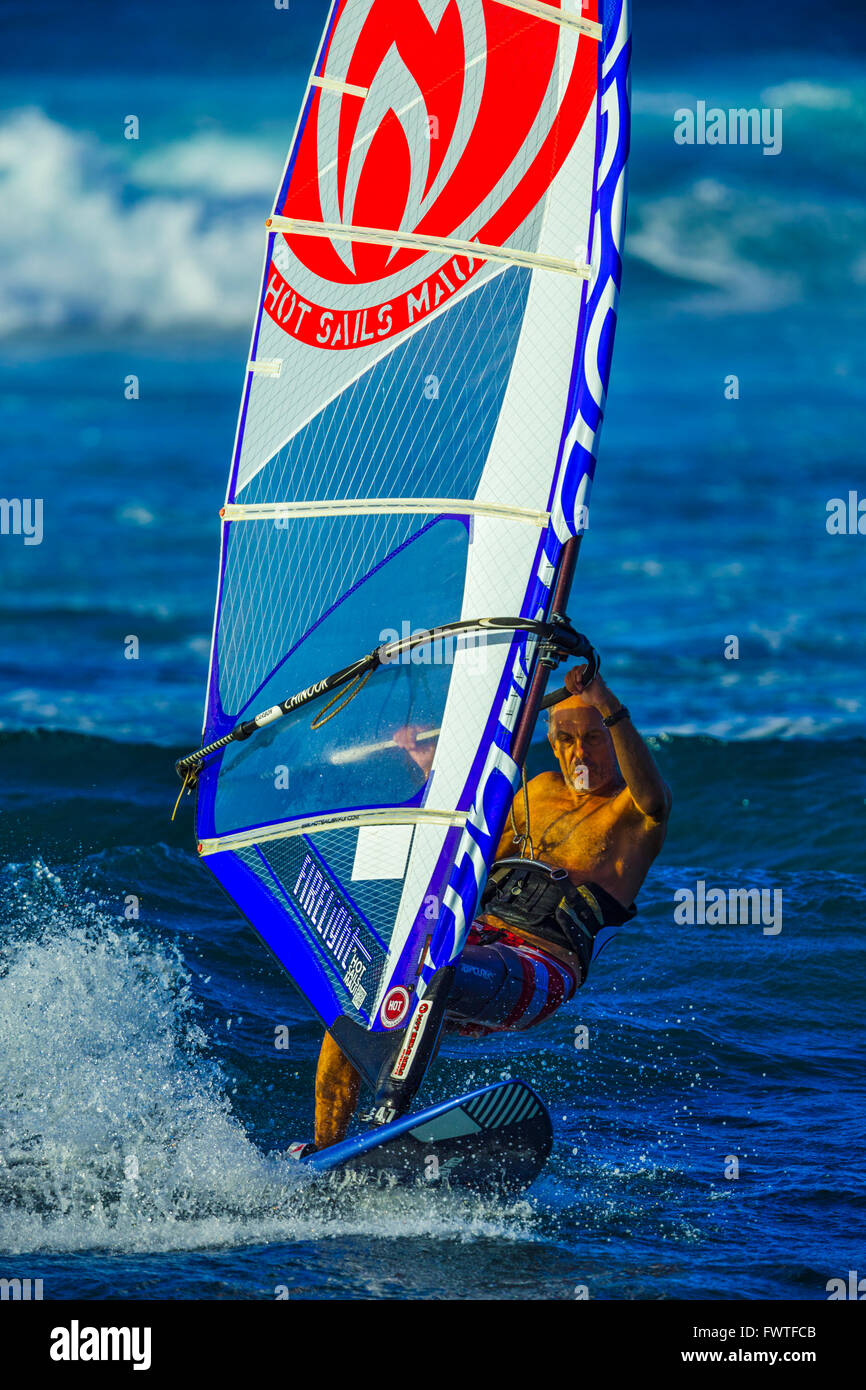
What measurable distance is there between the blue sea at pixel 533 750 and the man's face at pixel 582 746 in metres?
1.40

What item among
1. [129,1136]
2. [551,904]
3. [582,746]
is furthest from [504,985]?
[129,1136]

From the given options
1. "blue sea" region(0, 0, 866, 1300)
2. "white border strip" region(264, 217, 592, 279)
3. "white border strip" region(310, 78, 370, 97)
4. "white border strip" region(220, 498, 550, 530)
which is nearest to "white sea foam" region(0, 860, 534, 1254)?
"blue sea" region(0, 0, 866, 1300)

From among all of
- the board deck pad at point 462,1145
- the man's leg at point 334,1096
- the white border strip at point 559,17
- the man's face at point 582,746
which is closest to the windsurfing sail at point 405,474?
the white border strip at point 559,17

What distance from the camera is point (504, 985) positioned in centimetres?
547

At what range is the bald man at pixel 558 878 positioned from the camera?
5500mm

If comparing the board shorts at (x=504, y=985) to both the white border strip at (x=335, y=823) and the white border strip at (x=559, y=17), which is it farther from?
the white border strip at (x=559, y=17)

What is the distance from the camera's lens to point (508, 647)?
17.4 ft

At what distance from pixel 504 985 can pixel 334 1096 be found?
735 millimetres

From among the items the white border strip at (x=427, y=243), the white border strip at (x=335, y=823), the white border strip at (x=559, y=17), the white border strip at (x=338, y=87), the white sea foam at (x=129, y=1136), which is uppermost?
the white border strip at (x=338, y=87)

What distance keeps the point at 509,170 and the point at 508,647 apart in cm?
168

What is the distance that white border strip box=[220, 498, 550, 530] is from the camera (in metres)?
5.36

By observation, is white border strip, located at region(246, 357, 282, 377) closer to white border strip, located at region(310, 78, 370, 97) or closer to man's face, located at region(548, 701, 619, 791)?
white border strip, located at region(310, 78, 370, 97)

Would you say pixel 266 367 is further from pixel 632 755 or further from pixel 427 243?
pixel 632 755

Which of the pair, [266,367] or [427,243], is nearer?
[427,243]
